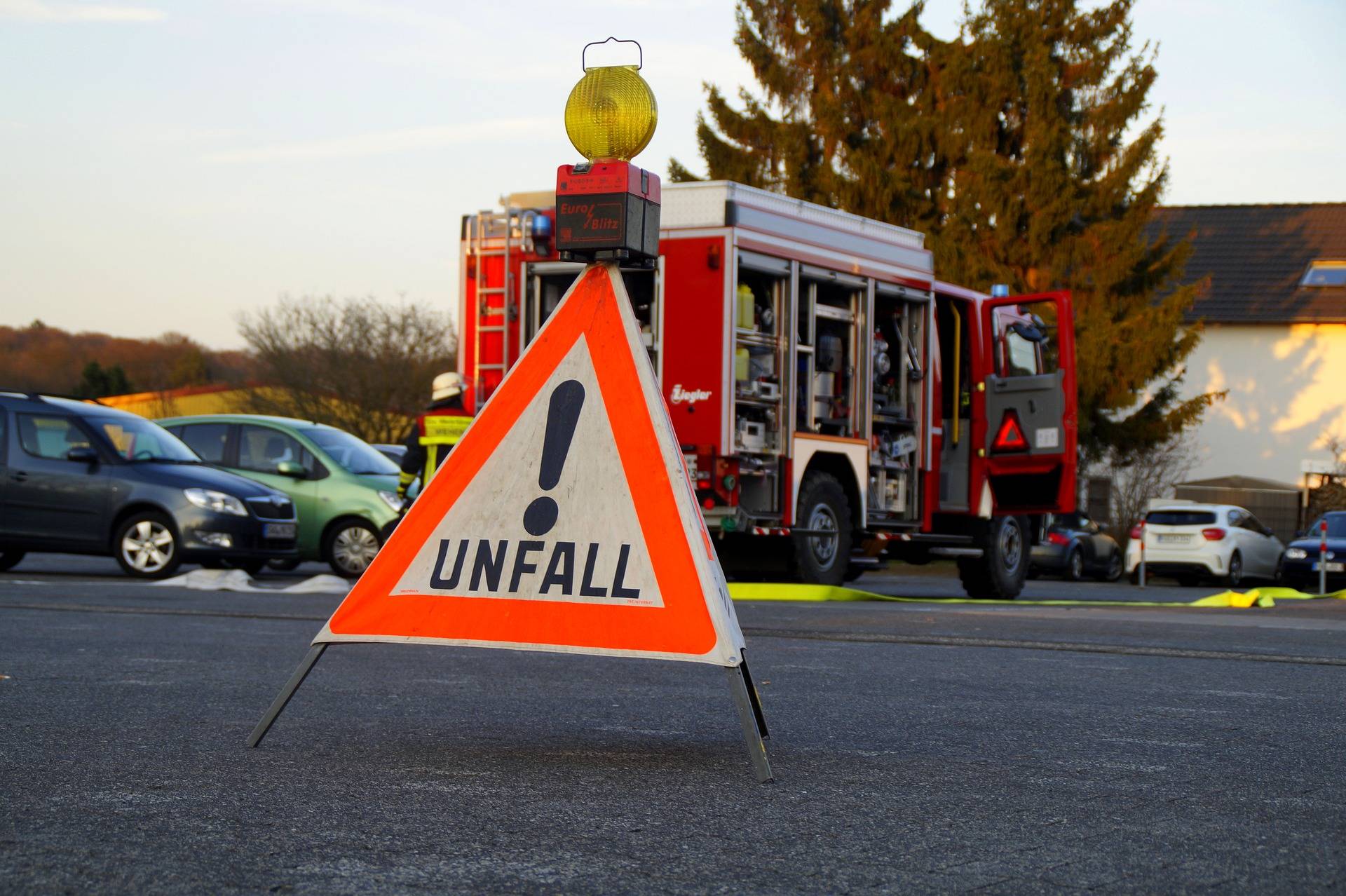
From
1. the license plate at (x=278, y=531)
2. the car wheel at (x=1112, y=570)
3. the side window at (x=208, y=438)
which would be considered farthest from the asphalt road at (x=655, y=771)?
the car wheel at (x=1112, y=570)

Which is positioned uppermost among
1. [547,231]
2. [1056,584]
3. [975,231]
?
[975,231]

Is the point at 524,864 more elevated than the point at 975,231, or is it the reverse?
the point at 975,231

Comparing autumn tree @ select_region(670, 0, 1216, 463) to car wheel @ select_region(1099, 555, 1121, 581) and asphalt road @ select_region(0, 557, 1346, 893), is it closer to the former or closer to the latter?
car wheel @ select_region(1099, 555, 1121, 581)

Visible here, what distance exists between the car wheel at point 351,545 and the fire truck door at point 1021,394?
6.48m

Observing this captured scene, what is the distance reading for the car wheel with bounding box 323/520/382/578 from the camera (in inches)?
679

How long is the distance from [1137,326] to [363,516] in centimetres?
2203

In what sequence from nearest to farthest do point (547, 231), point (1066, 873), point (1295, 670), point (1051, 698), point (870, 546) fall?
point (1066, 873) → point (1051, 698) → point (1295, 670) → point (547, 231) → point (870, 546)

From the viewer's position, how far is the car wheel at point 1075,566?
27.5 metres

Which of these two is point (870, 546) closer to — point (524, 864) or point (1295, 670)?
point (1295, 670)

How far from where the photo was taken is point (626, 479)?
4.91m

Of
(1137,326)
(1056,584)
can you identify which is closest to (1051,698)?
(1056,584)

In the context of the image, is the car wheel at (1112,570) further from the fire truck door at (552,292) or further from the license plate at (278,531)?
the license plate at (278,531)

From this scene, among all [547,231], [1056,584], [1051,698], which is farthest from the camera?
[1056,584]

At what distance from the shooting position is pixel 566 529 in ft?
16.2
